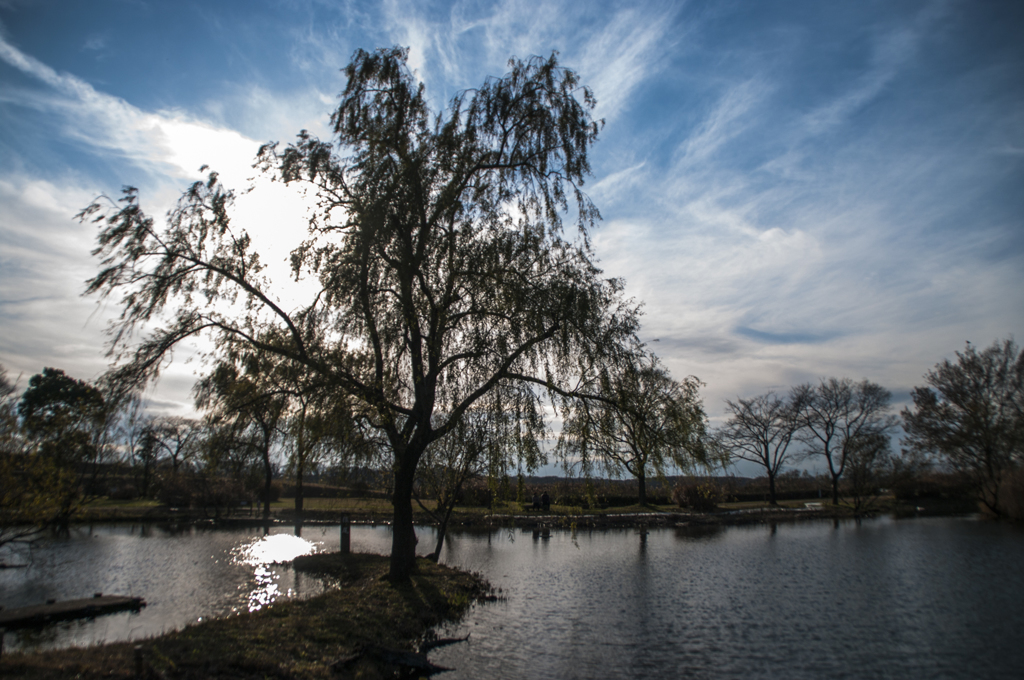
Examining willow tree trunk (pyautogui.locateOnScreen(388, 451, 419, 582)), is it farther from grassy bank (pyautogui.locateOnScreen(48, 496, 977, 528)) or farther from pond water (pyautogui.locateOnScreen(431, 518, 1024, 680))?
grassy bank (pyautogui.locateOnScreen(48, 496, 977, 528))

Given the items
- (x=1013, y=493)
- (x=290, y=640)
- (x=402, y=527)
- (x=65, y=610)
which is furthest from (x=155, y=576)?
(x=1013, y=493)

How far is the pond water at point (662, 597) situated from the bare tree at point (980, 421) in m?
9.59

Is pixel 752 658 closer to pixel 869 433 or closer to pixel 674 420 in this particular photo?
pixel 674 420

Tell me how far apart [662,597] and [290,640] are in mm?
11332

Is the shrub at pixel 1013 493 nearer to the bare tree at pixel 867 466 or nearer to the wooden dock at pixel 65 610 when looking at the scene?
the bare tree at pixel 867 466

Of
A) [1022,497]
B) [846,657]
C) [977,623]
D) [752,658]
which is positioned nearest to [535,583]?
[752,658]

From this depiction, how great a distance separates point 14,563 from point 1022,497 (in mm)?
52598

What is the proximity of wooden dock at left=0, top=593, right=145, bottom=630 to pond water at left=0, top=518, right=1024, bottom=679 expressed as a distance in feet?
1.43

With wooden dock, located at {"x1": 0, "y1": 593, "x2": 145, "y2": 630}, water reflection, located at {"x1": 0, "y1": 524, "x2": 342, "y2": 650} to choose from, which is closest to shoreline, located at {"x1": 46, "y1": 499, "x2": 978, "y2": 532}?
water reflection, located at {"x1": 0, "y1": 524, "x2": 342, "y2": 650}

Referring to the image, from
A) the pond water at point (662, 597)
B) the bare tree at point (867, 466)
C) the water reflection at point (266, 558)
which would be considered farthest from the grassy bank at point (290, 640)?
the bare tree at point (867, 466)

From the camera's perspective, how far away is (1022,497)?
33250 millimetres

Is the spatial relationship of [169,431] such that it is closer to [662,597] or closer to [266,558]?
[266,558]

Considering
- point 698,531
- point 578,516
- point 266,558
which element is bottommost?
point 698,531

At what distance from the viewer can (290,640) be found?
9438 millimetres
